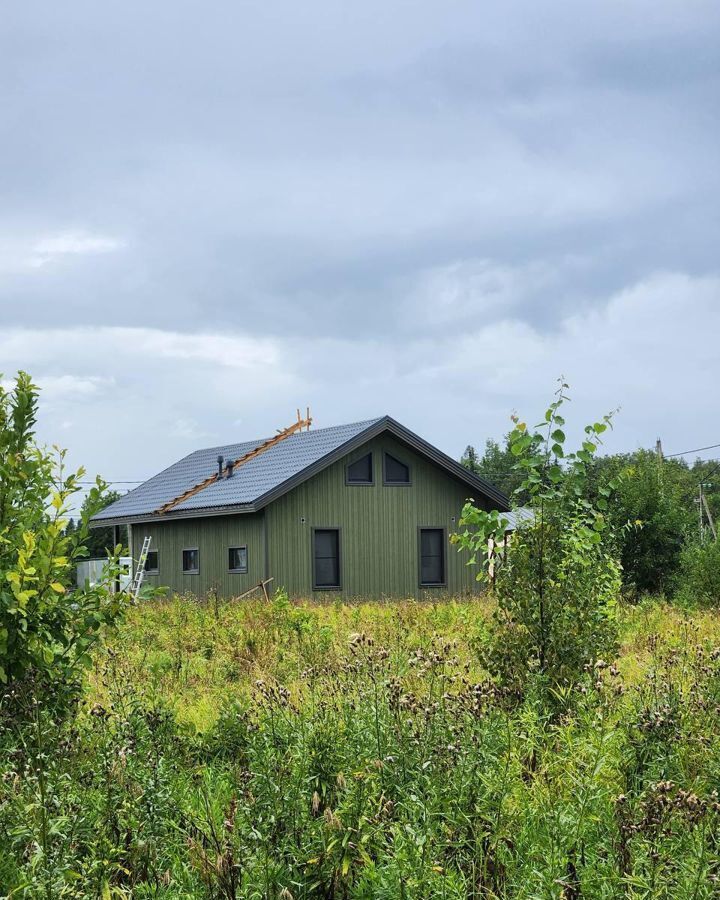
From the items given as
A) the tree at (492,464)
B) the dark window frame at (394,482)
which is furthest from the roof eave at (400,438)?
the tree at (492,464)

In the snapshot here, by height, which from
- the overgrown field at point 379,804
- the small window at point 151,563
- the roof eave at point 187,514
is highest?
the roof eave at point 187,514

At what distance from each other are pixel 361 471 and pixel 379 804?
25.6m

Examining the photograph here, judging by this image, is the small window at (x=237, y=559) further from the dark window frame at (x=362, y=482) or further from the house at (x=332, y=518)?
the dark window frame at (x=362, y=482)

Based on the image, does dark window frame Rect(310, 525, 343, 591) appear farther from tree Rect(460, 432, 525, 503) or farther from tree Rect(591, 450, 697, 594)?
tree Rect(460, 432, 525, 503)

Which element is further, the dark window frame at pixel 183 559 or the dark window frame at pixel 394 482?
the dark window frame at pixel 183 559

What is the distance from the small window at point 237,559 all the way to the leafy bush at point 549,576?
66.5 ft

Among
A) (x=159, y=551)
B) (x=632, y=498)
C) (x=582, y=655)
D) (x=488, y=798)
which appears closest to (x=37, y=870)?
(x=488, y=798)

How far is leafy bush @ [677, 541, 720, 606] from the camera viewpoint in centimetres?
2241

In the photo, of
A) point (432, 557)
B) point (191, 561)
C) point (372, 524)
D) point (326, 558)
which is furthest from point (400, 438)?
point (191, 561)

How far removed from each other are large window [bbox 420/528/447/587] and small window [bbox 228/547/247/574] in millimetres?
5371

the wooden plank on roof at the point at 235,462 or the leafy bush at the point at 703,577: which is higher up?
the wooden plank on roof at the point at 235,462

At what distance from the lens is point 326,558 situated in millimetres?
29578

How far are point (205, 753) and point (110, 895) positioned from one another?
3.90 meters

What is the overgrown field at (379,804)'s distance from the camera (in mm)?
4539
